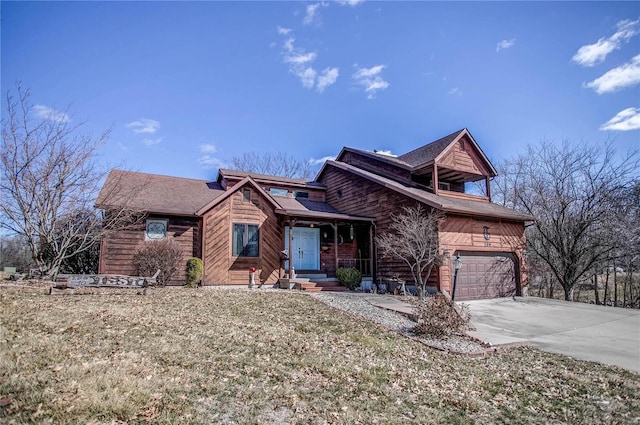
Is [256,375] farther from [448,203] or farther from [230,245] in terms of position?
→ [448,203]

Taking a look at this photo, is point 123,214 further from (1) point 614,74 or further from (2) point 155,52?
(1) point 614,74

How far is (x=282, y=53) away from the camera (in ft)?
44.0

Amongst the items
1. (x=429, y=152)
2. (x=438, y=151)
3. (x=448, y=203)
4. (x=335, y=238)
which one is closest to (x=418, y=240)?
(x=448, y=203)

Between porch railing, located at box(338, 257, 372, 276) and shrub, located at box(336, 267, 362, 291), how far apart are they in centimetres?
106

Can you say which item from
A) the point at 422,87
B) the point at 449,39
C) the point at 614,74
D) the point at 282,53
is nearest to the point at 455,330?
the point at 449,39

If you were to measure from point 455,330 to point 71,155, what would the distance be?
479 inches

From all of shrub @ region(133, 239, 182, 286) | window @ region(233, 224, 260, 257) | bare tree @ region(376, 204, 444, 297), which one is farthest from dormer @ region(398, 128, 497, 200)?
shrub @ region(133, 239, 182, 286)

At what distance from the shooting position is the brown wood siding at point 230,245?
46.6ft

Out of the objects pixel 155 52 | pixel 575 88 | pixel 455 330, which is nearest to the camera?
pixel 455 330

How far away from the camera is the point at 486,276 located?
49.6 feet

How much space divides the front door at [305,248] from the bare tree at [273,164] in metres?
18.8

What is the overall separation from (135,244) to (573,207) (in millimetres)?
22204

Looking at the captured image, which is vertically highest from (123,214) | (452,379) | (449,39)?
(449,39)

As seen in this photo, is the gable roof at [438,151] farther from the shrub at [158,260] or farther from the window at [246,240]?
the shrub at [158,260]
